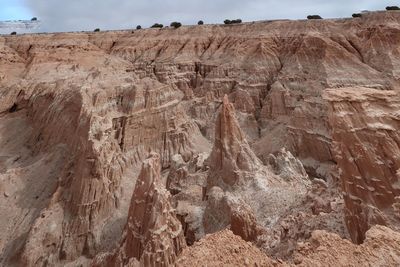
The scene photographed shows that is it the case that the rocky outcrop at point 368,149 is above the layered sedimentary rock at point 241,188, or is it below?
above

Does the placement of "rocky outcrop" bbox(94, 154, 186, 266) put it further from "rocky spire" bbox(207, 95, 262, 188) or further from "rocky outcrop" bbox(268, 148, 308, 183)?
"rocky outcrop" bbox(268, 148, 308, 183)

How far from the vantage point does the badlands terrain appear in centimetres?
840

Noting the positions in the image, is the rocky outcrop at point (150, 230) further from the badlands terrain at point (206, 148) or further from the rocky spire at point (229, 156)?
the rocky spire at point (229, 156)

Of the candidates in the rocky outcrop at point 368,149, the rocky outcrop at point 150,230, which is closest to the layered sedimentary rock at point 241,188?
the rocky outcrop at point 150,230

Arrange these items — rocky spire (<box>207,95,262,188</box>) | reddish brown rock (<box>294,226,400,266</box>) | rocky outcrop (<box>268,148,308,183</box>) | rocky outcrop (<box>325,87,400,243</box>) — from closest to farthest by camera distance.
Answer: reddish brown rock (<box>294,226,400,266</box>) → rocky outcrop (<box>325,87,400,243</box>) → rocky spire (<box>207,95,262,188</box>) → rocky outcrop (<box>268,148,308,183</box>)

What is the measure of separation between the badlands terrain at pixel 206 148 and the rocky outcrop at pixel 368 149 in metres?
0.03

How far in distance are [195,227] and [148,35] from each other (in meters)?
42.3

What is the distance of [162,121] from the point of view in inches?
1065

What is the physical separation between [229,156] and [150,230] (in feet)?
21.9

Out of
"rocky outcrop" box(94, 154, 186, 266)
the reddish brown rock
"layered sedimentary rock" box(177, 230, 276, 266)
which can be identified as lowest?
"rocky outcrop" box(94, 154, 186, 266)

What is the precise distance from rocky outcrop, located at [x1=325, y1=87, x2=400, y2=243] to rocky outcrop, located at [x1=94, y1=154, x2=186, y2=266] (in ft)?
21.1

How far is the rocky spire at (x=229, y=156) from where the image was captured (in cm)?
1770

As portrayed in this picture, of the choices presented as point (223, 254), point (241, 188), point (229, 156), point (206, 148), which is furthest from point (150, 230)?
point (206, 148)

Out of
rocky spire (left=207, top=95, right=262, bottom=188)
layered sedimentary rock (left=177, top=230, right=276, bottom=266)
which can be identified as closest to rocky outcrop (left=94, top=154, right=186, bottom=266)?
rocky spire (left=207, top=95, right=262, bottom=188)
